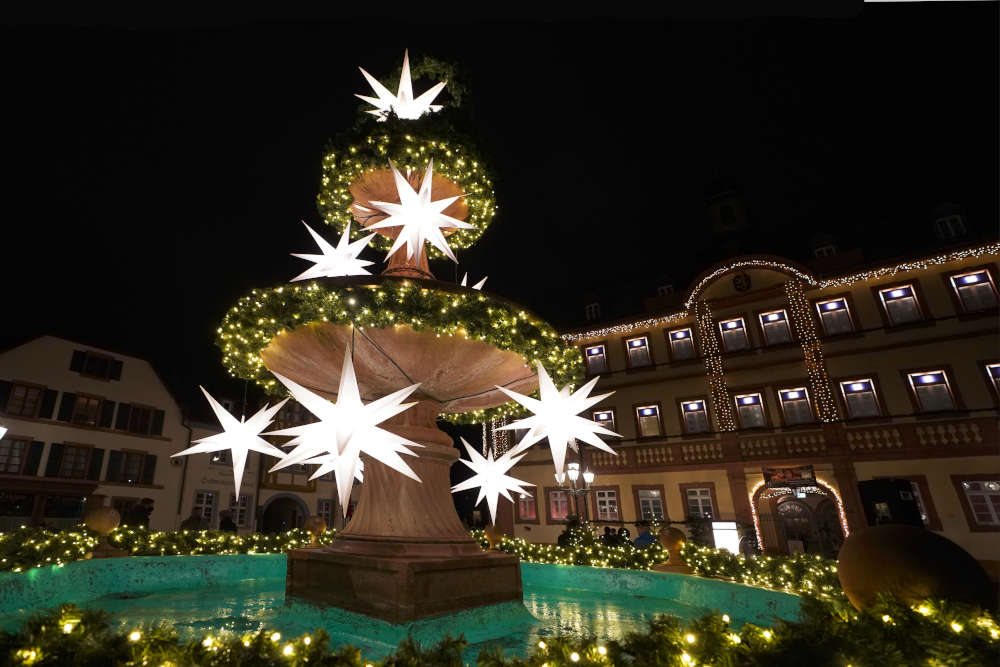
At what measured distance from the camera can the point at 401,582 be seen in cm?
452

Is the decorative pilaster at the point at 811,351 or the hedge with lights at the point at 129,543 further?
the decorative pilaster at the point at 811,351

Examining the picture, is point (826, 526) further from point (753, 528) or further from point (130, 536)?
point (130, 536)

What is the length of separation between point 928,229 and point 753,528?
1340cm

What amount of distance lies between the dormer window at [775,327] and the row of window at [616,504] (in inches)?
247

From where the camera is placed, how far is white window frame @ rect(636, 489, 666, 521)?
19.7 metres

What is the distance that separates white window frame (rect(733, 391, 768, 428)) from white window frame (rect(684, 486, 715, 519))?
2.87 metres

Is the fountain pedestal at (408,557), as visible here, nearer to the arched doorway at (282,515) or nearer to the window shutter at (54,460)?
the window shutter at (54,460)

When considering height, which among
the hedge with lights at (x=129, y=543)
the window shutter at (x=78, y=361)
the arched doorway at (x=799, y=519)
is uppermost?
the window shutter at (x=78, y=361)

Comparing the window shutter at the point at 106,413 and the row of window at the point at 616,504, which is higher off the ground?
the window shutter at the point at 106,413

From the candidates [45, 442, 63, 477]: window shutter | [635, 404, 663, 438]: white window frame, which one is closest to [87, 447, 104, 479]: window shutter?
[45, 442, 63, 477]: window shutter

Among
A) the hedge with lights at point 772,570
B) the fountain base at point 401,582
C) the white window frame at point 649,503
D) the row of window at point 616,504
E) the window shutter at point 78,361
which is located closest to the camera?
the fountain base at point 401,582

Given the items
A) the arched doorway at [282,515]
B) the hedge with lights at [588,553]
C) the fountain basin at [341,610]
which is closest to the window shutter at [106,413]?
the arched doorway at [282,515]

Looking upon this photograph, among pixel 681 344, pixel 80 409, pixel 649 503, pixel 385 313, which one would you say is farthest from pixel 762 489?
pixel 80 409

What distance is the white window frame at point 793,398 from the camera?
718 inches
